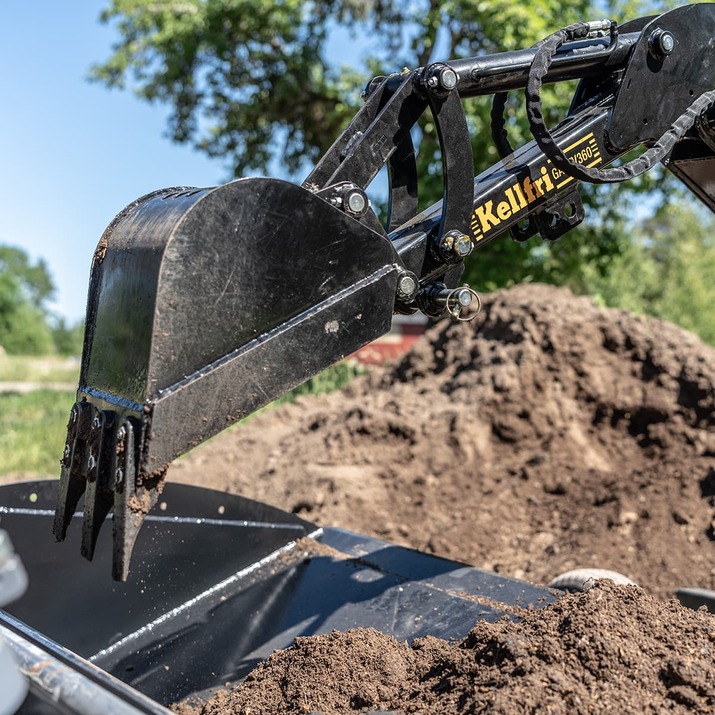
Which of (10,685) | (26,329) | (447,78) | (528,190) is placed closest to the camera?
(10,685)

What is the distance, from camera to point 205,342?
5.40ft

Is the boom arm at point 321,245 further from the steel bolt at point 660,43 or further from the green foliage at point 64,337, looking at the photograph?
the green foliage at point 64,337

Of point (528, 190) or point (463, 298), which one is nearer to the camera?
point (463, 298)

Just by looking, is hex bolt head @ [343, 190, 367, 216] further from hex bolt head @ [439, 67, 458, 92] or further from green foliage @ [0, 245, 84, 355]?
green foliage @ [0, 245, 84, 355]

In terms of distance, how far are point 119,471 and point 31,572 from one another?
4.29 feet

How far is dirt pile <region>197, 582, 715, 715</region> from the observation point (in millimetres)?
1684

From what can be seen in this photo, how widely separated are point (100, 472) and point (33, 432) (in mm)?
8045

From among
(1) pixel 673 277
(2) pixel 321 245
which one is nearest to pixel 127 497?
(2) pixel 321 245

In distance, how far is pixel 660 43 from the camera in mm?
2291

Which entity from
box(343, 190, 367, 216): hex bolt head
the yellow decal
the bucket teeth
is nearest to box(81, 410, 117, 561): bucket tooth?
the bucket teeth

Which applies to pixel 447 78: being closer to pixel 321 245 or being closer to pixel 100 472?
pixel 321 245

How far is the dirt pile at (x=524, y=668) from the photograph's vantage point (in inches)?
66.3

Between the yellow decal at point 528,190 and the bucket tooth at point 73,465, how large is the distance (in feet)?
3.53

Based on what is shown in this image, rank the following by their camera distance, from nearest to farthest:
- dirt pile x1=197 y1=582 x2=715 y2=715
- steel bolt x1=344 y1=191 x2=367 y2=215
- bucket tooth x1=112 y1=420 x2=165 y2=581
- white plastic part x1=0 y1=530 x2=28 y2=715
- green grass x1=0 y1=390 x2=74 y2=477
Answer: white plastic part x1=0 y1=530 x2=28 y2=715
bucket tooth x1=112 y1=420 x2=165 y2=581
dirt pile x1=197 y1=582 x2=715 y2=715
steel bolt x1=344 y1=191 x2=367 y2=215
green grass x1=0 y1=390 x2=74 y2=477
